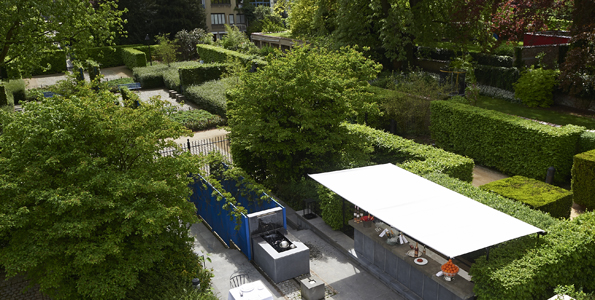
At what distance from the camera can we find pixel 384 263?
11375mm

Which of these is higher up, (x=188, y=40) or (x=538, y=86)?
(x=188, y=40)

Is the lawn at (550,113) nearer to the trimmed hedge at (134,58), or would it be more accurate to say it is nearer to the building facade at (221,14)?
the trimmed hedge at (134,58)

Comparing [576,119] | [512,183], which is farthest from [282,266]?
[576,119]

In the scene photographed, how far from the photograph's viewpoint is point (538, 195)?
1273 cm

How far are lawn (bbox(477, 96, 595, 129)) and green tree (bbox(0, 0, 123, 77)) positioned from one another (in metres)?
22.7

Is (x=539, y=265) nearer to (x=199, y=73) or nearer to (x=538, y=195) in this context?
(x=538, y=195)

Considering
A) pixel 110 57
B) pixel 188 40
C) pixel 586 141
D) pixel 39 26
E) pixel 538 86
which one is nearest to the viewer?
pixel 586 141

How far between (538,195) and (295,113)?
26.5ft

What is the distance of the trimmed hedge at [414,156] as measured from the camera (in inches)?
547

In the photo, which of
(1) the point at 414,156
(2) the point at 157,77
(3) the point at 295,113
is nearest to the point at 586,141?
(1) the point at 414,156

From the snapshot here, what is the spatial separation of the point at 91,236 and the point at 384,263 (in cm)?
708

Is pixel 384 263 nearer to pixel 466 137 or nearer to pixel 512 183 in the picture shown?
pixel 512 183

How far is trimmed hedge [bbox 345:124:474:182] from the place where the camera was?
13891 millimetres

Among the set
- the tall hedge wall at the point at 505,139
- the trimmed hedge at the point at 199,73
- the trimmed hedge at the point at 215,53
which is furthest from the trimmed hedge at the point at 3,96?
the tall hedge wall at the point at 505,139
